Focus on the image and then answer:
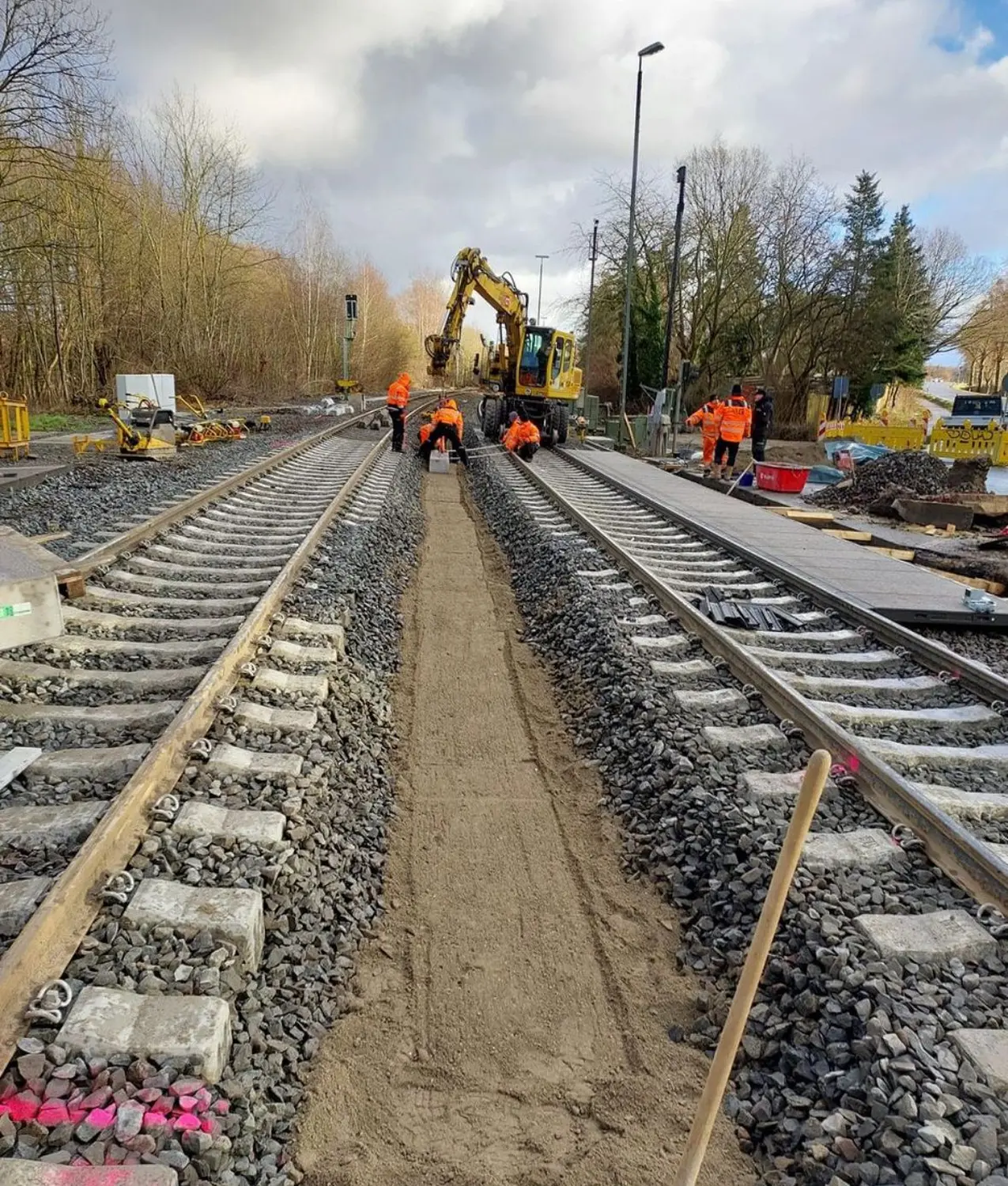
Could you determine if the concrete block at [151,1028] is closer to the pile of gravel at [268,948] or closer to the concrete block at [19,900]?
the pile of gravel at [268,948]

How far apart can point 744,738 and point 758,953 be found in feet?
9.02

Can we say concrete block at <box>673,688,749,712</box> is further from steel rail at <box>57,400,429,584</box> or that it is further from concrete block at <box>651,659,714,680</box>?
steel rail at <box>57,400,429,584</box>

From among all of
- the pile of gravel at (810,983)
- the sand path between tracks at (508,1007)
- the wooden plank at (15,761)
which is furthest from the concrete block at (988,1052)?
the wooden plank at (15,761)

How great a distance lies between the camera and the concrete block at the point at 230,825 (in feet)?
10.5

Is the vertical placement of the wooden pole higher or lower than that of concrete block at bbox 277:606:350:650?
higher

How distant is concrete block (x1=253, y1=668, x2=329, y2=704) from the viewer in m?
4.63

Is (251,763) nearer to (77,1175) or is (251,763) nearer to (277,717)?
(277,717)

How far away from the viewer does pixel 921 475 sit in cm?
1401

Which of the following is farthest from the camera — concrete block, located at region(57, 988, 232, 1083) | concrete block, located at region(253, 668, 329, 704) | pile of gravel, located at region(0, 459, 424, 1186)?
concrete block, located at region(253, 668, 329, 704)

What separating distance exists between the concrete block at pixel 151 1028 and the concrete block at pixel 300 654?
9.08 ft

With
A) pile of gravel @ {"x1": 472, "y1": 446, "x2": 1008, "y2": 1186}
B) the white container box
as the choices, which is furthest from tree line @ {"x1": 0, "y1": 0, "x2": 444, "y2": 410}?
pile of gravel @ {"x1": 472, "y1": 446, "x2": 1008, "y2": 1186}

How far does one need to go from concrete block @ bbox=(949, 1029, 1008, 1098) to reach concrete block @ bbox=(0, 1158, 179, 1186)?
2.13 meters

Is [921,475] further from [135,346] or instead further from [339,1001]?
[135,346]

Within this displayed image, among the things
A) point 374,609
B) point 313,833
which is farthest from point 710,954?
point 374,609
